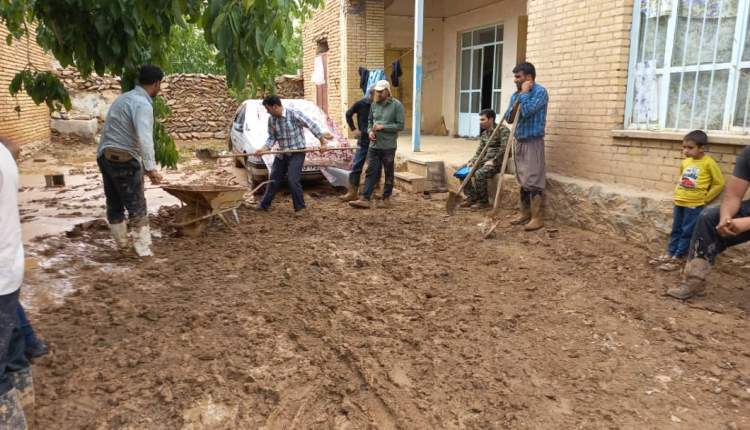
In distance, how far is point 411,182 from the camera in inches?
326

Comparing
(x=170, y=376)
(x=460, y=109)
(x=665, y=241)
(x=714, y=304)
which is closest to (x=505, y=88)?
(x=460, y=109)

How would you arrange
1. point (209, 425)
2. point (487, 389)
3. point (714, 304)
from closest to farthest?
point (209, 425)
point (487, 389)
point (714, 304)

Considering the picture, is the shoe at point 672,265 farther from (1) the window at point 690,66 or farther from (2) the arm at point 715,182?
(1) the window at point 690,66

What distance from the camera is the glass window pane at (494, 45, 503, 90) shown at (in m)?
11.4

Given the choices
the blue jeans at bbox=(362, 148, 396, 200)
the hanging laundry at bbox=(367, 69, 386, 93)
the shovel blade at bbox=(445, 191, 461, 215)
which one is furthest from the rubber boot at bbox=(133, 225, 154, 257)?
the hanging laundry at bbox=(367, 69, 386, 93)

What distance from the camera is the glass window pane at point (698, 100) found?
461 centimetres

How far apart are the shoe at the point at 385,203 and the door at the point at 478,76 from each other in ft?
17.6

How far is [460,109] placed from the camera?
517 inches

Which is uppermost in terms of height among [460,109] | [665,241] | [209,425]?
[460,109]

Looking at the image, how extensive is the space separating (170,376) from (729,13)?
535 centimetres

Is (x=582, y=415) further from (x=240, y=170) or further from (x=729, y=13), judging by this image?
(x=240, y=170)

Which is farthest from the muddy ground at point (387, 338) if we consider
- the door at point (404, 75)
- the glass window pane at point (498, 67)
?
the door at point (404, 75)

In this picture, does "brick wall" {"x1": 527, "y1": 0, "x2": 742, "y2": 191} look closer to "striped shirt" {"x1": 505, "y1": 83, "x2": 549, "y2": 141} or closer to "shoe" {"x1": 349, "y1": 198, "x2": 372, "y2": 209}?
"striped shirt" {"x1": 505, "y1": 83, "x2": 549, "y2": 141}

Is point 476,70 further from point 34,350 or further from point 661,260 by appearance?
point 34,350
